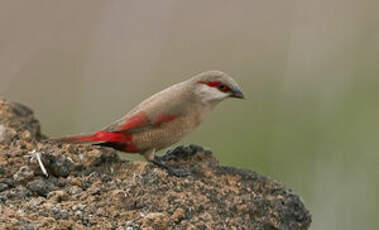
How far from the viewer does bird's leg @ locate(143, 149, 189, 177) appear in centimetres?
507

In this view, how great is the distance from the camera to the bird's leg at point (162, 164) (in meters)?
5.07

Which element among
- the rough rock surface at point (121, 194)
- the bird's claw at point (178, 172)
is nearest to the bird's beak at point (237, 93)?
the rough rock surface at point (121, 194)

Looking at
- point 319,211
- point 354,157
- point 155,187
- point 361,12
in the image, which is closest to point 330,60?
point 361,12

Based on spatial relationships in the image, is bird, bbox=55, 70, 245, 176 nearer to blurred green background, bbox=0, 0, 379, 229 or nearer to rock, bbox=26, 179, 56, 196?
rock, bbox=26, 179, 56, 196

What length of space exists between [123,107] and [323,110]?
2573mm

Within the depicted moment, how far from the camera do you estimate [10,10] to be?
9.48 metres

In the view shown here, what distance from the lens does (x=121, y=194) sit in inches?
175

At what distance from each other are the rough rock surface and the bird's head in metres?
0.75

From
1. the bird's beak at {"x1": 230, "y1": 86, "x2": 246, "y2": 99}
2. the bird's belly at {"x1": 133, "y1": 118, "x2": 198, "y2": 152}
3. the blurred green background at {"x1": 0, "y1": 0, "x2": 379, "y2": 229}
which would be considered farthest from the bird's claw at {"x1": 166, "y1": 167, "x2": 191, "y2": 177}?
the blurred green background at {"x1": 0, "y1": 0, "x2": 379, "y2": 229}

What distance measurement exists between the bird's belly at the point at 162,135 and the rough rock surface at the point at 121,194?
0.54 m

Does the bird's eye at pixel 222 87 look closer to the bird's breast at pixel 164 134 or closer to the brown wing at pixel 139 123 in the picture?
the bird's breast at pixel 164 134

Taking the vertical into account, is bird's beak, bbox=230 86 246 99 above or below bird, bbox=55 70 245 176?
above

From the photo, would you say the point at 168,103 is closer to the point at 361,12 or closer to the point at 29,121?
the point at 29,121

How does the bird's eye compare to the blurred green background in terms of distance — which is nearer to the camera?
the bird's eye
